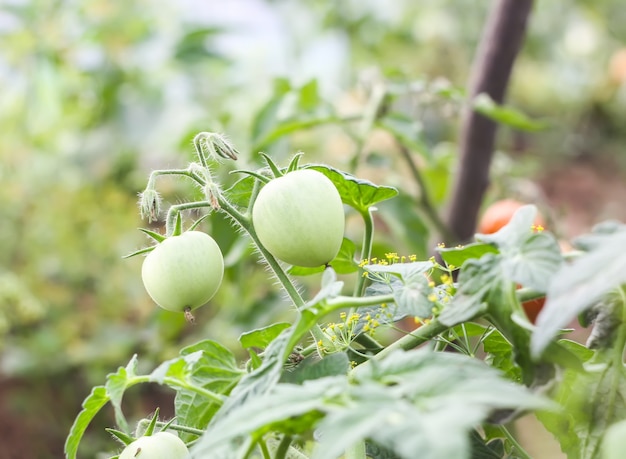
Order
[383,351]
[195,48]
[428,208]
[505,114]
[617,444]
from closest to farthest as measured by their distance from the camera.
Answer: [617,444] < [383,351] < [505,114] < [428,208] < [195,48]

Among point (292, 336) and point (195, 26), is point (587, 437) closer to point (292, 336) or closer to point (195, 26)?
point (292, 336)

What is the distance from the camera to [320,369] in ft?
0.84

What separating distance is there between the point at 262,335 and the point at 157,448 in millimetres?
62

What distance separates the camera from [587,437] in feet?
0.88

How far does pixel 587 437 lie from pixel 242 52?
1.41m

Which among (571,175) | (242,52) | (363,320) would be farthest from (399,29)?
(363,320)

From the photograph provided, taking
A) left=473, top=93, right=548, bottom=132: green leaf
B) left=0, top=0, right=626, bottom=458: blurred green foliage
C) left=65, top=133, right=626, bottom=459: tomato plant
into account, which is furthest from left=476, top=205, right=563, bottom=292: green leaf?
left=0, top=0, right=626, bottom=458: blurred green foliage

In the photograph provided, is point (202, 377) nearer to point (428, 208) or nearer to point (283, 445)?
point (283, 445)

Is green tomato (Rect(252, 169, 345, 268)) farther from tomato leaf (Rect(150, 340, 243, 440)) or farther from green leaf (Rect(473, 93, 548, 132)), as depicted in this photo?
green leaf (Rect(473, 93, 548, 132))

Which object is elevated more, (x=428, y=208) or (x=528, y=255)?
(x=528, y=255)

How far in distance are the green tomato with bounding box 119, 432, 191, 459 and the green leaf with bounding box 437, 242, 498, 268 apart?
125 mm

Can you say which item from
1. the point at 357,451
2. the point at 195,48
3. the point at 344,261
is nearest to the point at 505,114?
the point at 344,261

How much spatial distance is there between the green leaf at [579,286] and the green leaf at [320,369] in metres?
0.07

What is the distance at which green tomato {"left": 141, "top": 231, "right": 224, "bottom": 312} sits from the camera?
0.29 m
